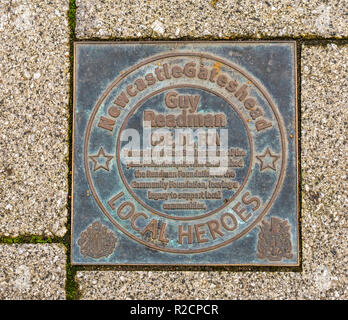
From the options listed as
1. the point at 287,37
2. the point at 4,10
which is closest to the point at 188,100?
the point at 287,37

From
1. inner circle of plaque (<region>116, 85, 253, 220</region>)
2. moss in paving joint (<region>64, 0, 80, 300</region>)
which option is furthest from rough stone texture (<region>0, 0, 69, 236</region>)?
inner circle of plaque (<region>116, 85, 253, 220</region>)

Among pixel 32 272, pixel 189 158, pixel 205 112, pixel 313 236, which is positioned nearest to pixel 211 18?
pixel 205 112

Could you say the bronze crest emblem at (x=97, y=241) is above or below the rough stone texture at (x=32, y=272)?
above

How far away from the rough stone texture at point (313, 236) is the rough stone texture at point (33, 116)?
488 millimetres

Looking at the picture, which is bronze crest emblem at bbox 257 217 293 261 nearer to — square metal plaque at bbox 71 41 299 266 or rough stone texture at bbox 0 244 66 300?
square metal plaque at bbox 71 41 299 266

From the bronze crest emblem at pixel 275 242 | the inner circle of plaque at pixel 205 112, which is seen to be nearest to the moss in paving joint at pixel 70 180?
the inner circle of plaque at pixel 205 112

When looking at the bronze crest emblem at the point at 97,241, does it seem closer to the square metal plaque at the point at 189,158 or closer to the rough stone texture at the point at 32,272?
the square metal plaque at the point at 189,158

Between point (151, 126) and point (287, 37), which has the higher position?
point (287, 37)

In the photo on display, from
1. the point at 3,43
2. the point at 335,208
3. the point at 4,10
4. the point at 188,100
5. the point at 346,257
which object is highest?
the point at 4,10

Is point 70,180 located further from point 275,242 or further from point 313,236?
point 313,236

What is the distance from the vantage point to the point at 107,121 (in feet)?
7.33

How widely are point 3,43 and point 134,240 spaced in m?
1.40

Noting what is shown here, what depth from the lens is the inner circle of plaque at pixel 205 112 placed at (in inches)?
87.4
